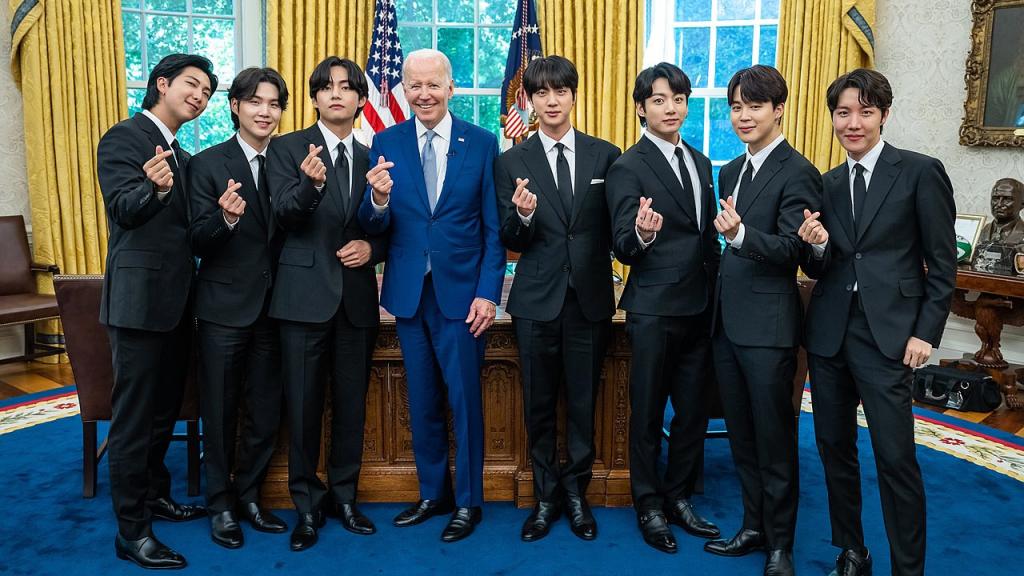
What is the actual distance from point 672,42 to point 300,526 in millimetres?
5067

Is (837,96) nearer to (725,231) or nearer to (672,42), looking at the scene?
(725,231)

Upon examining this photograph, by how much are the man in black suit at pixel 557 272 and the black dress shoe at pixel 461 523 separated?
0.20m

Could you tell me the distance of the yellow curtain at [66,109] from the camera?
540cm

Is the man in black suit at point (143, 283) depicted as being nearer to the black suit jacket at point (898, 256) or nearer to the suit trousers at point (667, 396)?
the suit trousers at point (667, 396)

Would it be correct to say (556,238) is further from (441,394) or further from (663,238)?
(441,394)

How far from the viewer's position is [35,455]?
3846 mm

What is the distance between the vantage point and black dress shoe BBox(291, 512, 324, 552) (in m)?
2.86

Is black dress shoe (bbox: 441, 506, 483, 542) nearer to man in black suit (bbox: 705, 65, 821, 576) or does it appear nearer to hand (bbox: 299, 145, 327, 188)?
man in black suit (bbox: 705, 65, 821, 576)

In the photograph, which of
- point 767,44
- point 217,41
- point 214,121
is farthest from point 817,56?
point 214,121

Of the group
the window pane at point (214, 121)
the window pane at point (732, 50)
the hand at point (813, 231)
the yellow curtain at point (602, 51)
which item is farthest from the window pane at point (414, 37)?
the hand at point (813, 231)

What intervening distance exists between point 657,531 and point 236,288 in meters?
1.75

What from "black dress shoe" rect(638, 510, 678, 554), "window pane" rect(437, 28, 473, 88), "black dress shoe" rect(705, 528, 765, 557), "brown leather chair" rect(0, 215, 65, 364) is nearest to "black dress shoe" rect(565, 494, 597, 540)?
"black dress shoe" rect(638, 510, 678, 554)

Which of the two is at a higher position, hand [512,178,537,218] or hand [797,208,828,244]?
hand [512,178,537,218]

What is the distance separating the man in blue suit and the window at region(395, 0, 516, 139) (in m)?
3.81
